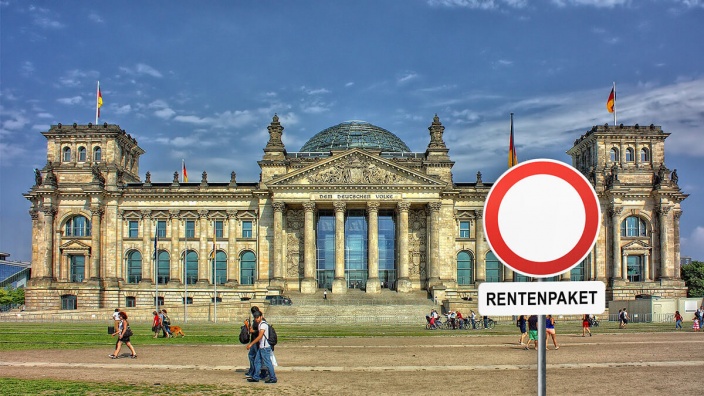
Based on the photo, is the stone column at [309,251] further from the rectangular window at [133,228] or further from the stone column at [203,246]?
the rectangular window at [133,228]

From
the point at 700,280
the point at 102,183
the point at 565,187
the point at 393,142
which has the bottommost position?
the point at 700,280

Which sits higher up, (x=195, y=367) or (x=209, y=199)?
(x=209, y=199)

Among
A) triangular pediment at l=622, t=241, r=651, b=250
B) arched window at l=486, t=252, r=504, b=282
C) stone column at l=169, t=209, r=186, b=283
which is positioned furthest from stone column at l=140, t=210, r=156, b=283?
triangular pediment at l=622, t=241, r=651, b=250

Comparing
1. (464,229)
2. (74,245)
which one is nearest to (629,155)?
(464,229)

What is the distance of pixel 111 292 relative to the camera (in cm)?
8706

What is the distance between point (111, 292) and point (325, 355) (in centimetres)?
6298

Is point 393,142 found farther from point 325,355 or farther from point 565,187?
point 565,187

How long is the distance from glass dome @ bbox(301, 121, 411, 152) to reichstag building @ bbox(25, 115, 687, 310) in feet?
30.9

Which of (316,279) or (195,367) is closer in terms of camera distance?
(195,367)

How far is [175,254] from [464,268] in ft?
116

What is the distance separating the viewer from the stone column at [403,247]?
3253 inches

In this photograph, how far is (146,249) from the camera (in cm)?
8825

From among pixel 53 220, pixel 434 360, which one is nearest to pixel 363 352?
pixel 434 360

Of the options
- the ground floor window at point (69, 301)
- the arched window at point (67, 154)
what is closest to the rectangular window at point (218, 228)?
the ground floor window at point (69, 301)
